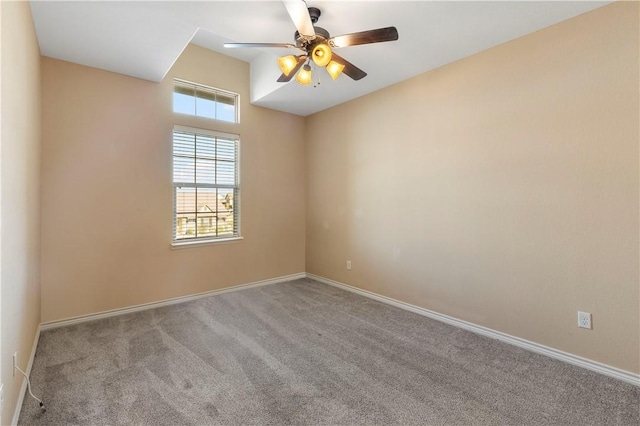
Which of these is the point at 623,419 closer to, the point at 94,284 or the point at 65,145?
the point at 94,284

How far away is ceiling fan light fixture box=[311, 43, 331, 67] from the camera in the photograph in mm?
2174

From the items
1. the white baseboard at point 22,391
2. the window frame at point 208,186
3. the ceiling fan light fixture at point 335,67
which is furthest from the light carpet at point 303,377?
the ceiling fan light fixture at point 335,67

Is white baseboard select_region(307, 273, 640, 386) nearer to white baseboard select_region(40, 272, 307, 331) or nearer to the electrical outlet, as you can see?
→ the electrical outlet

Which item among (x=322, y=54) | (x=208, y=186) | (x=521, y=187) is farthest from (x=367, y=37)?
(x=208, y=186)

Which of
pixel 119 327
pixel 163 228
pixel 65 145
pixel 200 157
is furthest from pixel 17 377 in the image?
pixel 200 157

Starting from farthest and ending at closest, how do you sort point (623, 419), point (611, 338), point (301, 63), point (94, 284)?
point (94, 284)
point (301, 63)
point (611, 338)
point (623, 419)

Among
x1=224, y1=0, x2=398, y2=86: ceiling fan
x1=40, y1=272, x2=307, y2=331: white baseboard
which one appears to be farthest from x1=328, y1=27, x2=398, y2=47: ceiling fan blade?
x1=40, y1=272, x2=307, y2=331: white baseboard

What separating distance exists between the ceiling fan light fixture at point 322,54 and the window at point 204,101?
2210mm

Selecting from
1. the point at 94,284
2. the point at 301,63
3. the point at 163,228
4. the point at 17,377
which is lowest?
the point at 17,377

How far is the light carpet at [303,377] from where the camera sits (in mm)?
1767

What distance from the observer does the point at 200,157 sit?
3.89 metres

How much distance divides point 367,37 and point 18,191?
246 cm

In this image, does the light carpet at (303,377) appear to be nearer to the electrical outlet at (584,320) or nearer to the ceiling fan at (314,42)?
the electrical outlet at (584,320)

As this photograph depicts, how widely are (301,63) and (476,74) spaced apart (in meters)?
1.72
